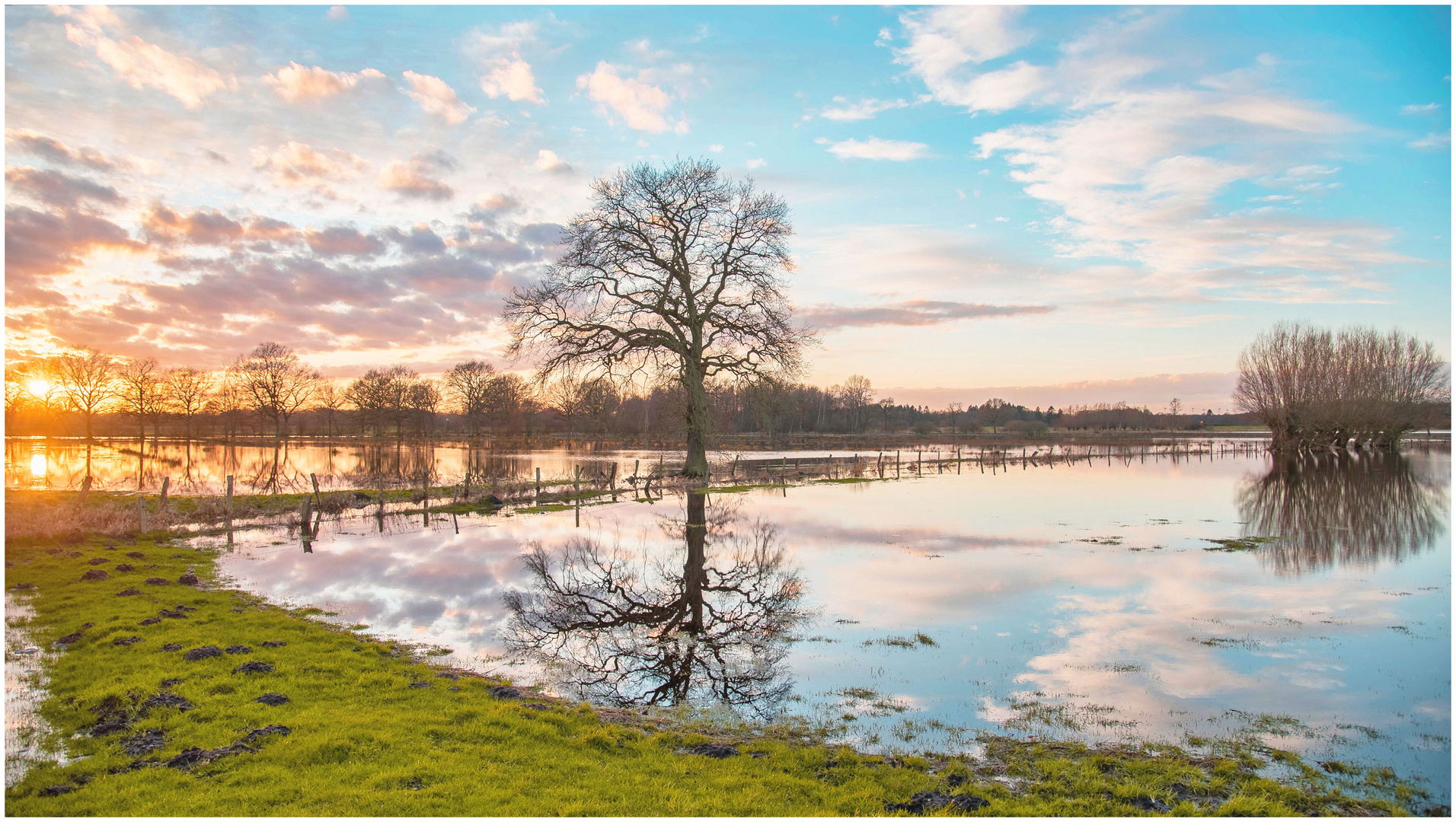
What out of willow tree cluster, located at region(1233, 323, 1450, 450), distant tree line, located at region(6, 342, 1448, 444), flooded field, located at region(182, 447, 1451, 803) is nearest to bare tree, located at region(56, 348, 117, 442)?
distant tree line, located at region(6, 342, 1448, 444)

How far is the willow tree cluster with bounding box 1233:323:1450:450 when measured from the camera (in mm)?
68438

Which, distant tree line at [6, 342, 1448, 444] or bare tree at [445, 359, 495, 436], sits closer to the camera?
distant tree line at [6, 342, 1448, 444]

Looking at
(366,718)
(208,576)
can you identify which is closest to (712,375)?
(208,576)

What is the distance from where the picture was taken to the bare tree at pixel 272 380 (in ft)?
279

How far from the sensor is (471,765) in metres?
7.15

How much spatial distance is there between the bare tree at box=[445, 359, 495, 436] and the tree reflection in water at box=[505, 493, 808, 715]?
282 ft

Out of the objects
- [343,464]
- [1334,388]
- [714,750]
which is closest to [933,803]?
[714,750]

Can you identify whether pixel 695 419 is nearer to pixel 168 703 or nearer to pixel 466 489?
pixel 466 489

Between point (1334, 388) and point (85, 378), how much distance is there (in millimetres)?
120909

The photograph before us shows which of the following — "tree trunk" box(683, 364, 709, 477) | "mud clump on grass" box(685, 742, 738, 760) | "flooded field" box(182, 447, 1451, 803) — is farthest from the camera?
"tree trunk" box(683, 364, 709, 477)

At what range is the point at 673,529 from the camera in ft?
74.9

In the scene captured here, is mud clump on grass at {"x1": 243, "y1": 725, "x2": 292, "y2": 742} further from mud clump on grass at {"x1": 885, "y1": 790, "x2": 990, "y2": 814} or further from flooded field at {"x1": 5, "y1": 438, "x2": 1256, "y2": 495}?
flooded field at {"x1": 5, "y1": 438, "x2": 1256, "y2": 495}

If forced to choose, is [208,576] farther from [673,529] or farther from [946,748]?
[946,748]

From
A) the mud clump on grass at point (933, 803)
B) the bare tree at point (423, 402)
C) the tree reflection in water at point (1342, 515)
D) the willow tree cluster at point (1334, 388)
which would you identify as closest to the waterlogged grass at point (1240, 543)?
the tree reflection in water at point (1342, 515)
